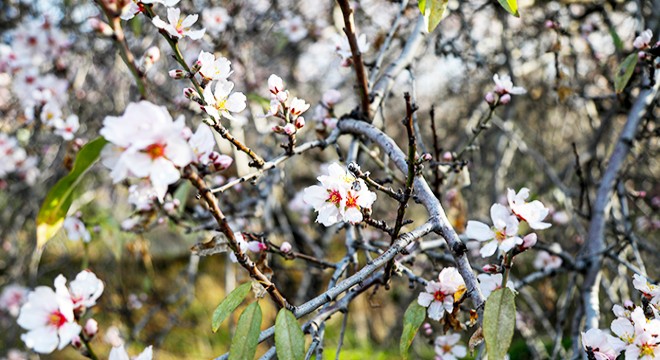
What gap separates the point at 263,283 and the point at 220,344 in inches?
153

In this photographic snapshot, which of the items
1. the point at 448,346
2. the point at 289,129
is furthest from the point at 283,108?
the point at 448,346

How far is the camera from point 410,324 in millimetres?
972

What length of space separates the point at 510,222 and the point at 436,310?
259mm

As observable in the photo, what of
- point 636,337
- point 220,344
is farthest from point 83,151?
point 220,344

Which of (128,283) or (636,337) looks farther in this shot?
(128,283)

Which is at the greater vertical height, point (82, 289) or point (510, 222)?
point (510, 222)

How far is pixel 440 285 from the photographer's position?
1.01 metres

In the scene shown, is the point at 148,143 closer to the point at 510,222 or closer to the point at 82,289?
the point at 82,289

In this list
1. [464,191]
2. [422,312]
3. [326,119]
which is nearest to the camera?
[422,312]

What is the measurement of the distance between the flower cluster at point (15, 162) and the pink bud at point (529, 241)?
267 centimetres

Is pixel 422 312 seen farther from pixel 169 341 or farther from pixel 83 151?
pixel 169 341

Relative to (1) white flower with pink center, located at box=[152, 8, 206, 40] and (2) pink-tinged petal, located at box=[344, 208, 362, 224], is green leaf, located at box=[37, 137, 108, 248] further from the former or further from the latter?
(2) pink-tinged petal, located at box=[344, 208, 362, 224]

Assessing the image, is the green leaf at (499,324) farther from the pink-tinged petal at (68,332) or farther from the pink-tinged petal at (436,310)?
the pink-tinged petal at (68,332)

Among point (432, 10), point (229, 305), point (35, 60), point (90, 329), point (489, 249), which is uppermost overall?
point (432, 10)
